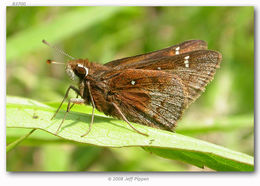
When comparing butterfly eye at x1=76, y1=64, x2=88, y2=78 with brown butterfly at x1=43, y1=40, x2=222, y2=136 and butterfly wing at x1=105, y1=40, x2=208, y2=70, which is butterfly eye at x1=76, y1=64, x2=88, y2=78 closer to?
brown butterfly at x1=43, y1=40, x2=222, y2=136

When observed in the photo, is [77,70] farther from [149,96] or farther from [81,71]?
[149,96]

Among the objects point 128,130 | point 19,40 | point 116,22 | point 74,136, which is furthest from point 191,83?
point 116,22

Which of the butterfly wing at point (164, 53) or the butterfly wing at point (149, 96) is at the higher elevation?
the butterfly wing at point (164, 53)

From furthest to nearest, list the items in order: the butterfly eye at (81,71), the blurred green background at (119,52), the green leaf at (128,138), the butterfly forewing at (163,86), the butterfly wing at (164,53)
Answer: the blurred green background at (119,52) → the butterfly wing at (164,53) → the butterfly forewing at (163,86) → the butterfly eye at (81,71) → the green leaf at (128,138)

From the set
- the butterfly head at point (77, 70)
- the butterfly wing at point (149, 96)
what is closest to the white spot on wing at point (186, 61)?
the butterfly wing at point (149, 96)

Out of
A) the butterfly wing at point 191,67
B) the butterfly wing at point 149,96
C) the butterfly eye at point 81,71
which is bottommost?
the butterfly wing at point 149,96

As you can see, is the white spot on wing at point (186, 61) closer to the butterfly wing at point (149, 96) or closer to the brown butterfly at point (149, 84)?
the brown butterfly at point (149, 84)

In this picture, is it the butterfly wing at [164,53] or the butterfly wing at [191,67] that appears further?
the butterfly wing at [164,53]
